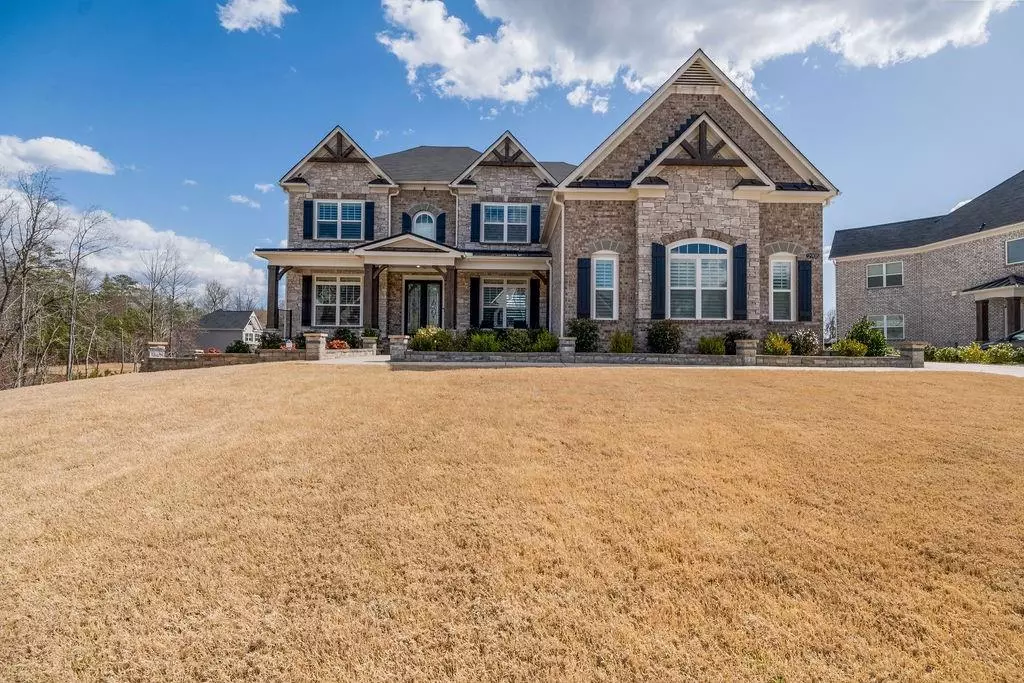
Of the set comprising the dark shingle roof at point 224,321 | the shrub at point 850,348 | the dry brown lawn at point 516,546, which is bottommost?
the dry brown lawn at point 516,546

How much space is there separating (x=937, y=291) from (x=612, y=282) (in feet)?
67.0

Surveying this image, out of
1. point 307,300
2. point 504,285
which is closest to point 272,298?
point 307,300

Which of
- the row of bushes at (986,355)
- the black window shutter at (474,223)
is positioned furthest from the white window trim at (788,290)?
the black window shutter at (474,223)

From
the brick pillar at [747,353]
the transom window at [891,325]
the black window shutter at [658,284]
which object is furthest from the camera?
the transom window at [891,325]

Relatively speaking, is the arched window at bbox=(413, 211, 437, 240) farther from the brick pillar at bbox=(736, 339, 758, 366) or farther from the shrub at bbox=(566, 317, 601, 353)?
the brick pillar at bbox=(736, 339, 758, 366)

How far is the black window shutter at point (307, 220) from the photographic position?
20.4m

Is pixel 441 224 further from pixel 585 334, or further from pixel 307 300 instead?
pixel 585 334

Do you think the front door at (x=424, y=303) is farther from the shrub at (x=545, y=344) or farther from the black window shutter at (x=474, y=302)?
the shrub at (x=545, y=344)

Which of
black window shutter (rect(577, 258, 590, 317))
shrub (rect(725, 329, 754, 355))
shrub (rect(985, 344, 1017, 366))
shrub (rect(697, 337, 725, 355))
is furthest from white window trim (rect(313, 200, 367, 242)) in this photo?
shrub (rect(985, 344, 1017, 366))

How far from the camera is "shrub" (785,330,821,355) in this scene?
47.2ft

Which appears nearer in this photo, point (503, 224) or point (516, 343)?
point (516, 343)

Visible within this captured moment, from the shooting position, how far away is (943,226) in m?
24.5

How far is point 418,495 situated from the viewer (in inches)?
168

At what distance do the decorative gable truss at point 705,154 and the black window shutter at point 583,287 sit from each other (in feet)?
9.55
